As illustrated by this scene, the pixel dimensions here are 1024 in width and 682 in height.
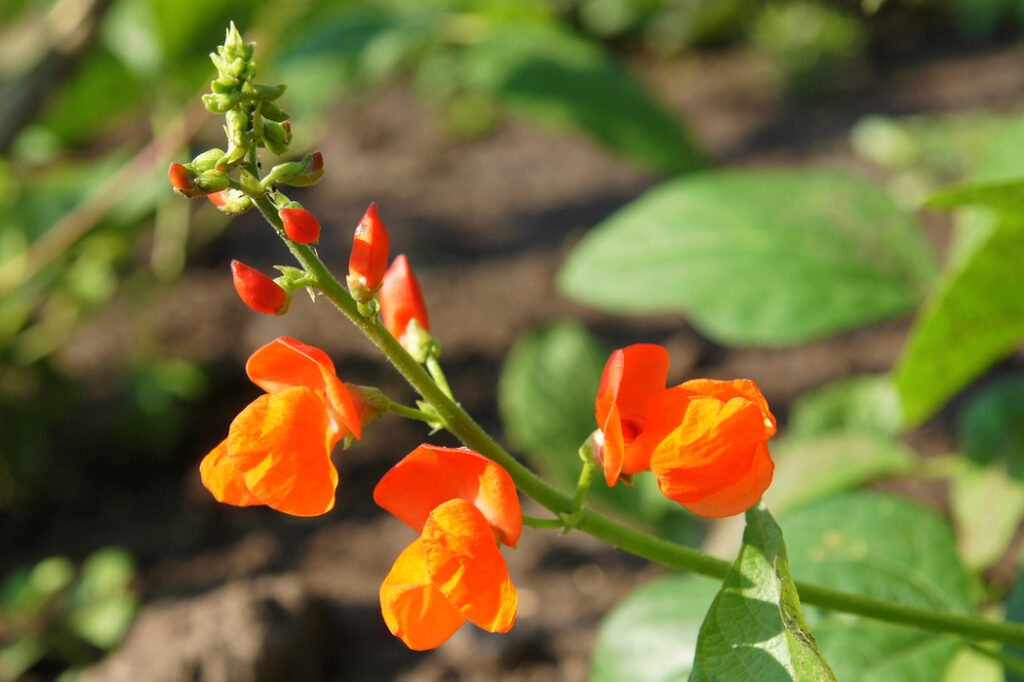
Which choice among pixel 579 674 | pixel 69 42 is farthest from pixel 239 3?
pixel 579 674

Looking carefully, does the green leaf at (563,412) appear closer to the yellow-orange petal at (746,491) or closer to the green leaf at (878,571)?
the green leaf at (878,571)

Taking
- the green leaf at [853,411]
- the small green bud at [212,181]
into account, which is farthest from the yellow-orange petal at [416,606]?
the green leaf at [853,411]

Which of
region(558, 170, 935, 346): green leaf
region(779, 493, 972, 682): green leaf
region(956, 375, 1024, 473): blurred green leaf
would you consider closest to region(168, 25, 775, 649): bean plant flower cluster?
region(779, 493, 972, 682): green leaf

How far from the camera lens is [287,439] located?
737mm

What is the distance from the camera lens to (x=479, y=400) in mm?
3006

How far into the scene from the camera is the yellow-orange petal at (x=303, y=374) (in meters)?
0.76

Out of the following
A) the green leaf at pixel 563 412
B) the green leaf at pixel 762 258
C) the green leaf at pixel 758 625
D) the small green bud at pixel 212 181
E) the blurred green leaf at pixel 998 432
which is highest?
the small green bud at pixel 212 181

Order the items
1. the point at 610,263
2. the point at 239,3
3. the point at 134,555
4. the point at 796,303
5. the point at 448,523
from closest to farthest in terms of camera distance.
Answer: the point at 448,523, the point at 796,303, the point at 610,263, the point at 134,555, the point at 239,3

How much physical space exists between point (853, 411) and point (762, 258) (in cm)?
67

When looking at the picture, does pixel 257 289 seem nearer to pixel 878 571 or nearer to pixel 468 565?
pixel 468 565

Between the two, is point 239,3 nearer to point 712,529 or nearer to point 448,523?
point 712,529

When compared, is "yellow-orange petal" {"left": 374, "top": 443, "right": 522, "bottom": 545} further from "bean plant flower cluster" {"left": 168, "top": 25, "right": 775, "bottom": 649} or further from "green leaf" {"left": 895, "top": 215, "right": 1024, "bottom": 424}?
"green leaf" {"left": 895, "top": 215, "right": 1024, "bottom": 424}

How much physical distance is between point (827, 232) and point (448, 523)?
Result: 1556 millimetres

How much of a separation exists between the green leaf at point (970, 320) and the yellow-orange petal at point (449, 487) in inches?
39.5
